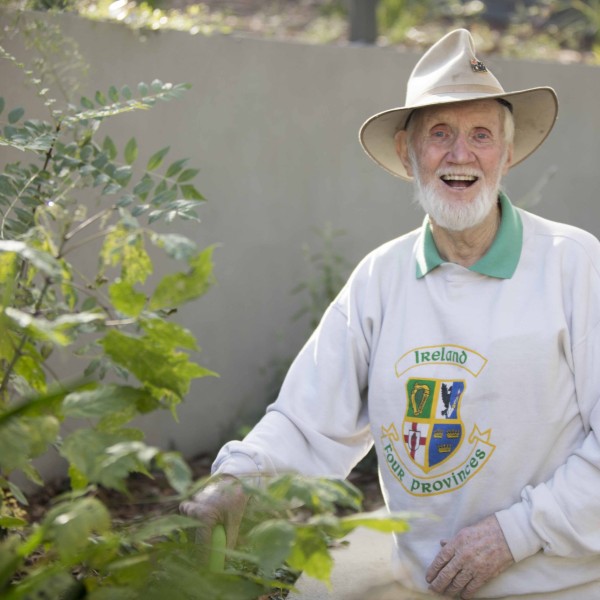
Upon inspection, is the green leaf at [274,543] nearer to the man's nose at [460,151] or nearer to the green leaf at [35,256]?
the green leaf at [35,256]

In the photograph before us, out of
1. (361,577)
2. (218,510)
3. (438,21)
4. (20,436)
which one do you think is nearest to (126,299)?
(20,436)

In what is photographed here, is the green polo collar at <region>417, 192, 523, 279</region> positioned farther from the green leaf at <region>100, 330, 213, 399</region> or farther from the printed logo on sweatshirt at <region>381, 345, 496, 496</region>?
the green leaf at <region>100, 330, 213, 399</region>

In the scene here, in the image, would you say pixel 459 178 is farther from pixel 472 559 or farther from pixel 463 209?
pixel 472 559

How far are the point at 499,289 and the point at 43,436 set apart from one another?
1.59m

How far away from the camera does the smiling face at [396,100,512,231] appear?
2.81 metres

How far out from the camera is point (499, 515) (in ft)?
8.26

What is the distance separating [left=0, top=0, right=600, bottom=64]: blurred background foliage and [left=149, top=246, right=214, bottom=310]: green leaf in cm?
602

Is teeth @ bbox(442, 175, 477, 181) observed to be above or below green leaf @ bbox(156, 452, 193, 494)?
above

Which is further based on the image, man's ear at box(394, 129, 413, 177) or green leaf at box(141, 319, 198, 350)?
man's ear at box(394, 129, 413, 177)

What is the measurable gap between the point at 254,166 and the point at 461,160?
112 inches

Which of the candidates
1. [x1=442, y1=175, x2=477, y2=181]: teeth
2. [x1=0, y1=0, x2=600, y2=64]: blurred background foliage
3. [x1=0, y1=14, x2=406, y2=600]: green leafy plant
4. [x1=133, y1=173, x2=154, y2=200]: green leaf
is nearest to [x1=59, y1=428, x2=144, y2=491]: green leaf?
[x1=0, y1=14, x2=406, y2=600]: green leafy plant

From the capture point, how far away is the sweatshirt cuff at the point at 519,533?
2480 mm

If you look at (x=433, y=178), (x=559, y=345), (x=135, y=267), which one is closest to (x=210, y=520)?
(x=135, y=267)

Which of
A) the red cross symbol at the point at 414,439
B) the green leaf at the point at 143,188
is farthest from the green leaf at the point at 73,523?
the red cross symbol at the point at 414,439
